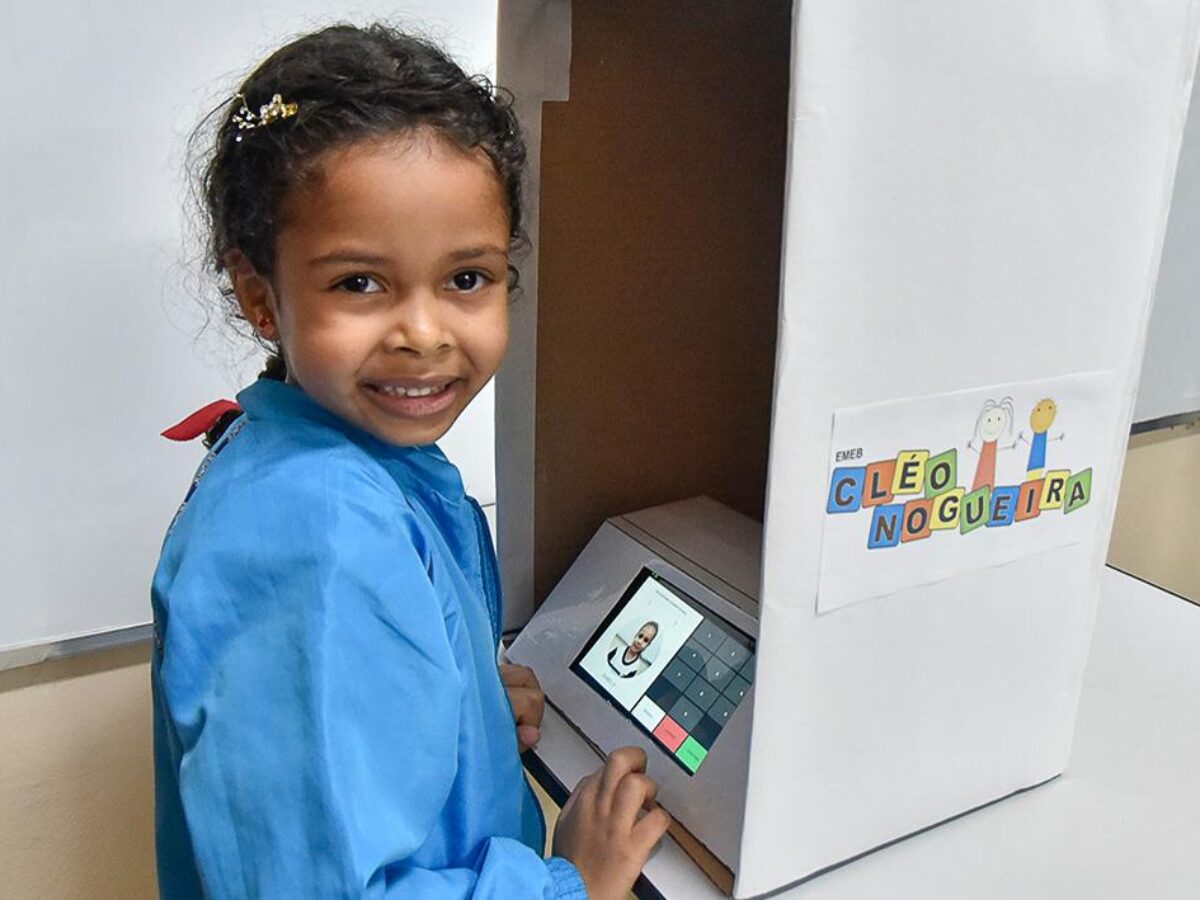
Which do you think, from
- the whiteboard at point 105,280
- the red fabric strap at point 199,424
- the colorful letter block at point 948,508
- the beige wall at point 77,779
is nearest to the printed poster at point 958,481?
the colorful letter block at point 948,508

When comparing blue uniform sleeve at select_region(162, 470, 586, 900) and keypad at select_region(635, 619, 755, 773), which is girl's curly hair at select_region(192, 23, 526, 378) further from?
keypad at select_region(635, 619, 755, 773)

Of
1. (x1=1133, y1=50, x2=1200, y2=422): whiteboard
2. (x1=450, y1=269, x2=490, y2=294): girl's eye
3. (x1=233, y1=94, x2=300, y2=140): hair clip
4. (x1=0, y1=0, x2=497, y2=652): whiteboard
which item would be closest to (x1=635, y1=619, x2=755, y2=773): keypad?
(x1=450, y1=269, x2=490, y2=294): girl's eye

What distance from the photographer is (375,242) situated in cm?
53

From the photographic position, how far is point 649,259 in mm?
888

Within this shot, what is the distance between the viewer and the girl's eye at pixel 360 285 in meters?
0.55

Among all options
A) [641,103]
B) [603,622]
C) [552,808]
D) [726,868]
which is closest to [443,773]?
[726,868]

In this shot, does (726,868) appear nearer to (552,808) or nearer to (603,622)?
(603,622)

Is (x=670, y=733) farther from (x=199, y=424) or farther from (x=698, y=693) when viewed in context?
(x=199, y=424)

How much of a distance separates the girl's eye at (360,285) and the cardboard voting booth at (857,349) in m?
0.22

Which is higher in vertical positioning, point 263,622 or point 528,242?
point 528,242

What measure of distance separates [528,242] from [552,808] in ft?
2.84

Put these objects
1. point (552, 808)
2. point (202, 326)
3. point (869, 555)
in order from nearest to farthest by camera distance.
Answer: point (869, 555) → point (202, 326) → point (552, 808)

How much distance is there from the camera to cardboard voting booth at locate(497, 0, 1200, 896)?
0.52 m

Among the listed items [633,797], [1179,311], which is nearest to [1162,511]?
[1179,311]
